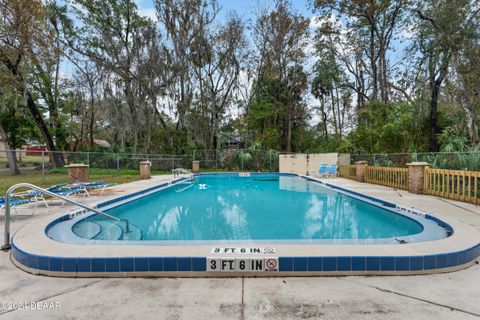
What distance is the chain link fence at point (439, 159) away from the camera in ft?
21.0

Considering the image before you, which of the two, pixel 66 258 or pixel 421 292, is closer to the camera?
pixel 421 292

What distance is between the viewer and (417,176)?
7223 millimetres

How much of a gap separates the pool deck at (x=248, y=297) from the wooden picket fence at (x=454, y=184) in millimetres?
4057

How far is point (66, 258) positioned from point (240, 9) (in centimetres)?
2014

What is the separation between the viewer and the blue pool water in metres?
4.31

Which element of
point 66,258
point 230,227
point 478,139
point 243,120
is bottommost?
point 230,227

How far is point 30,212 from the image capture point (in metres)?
5.11

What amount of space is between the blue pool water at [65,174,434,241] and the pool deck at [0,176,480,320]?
163 cm

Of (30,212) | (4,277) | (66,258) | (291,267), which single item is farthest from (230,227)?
(30,212)

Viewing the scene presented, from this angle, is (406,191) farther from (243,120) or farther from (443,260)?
(243,120)

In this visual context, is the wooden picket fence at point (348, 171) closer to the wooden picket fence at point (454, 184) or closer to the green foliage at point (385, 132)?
the green foliage at point (385, 132)

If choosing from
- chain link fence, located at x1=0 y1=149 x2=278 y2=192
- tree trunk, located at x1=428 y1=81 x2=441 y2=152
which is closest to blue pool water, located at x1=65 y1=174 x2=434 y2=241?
tree trunk, located at x1=428 y1=81 x2=441 y2=152

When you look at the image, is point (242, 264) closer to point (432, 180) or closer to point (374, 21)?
point (432, 180)

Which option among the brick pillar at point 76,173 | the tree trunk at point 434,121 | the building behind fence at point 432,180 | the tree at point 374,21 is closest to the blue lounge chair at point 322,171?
the building behind fence at point 432,180
